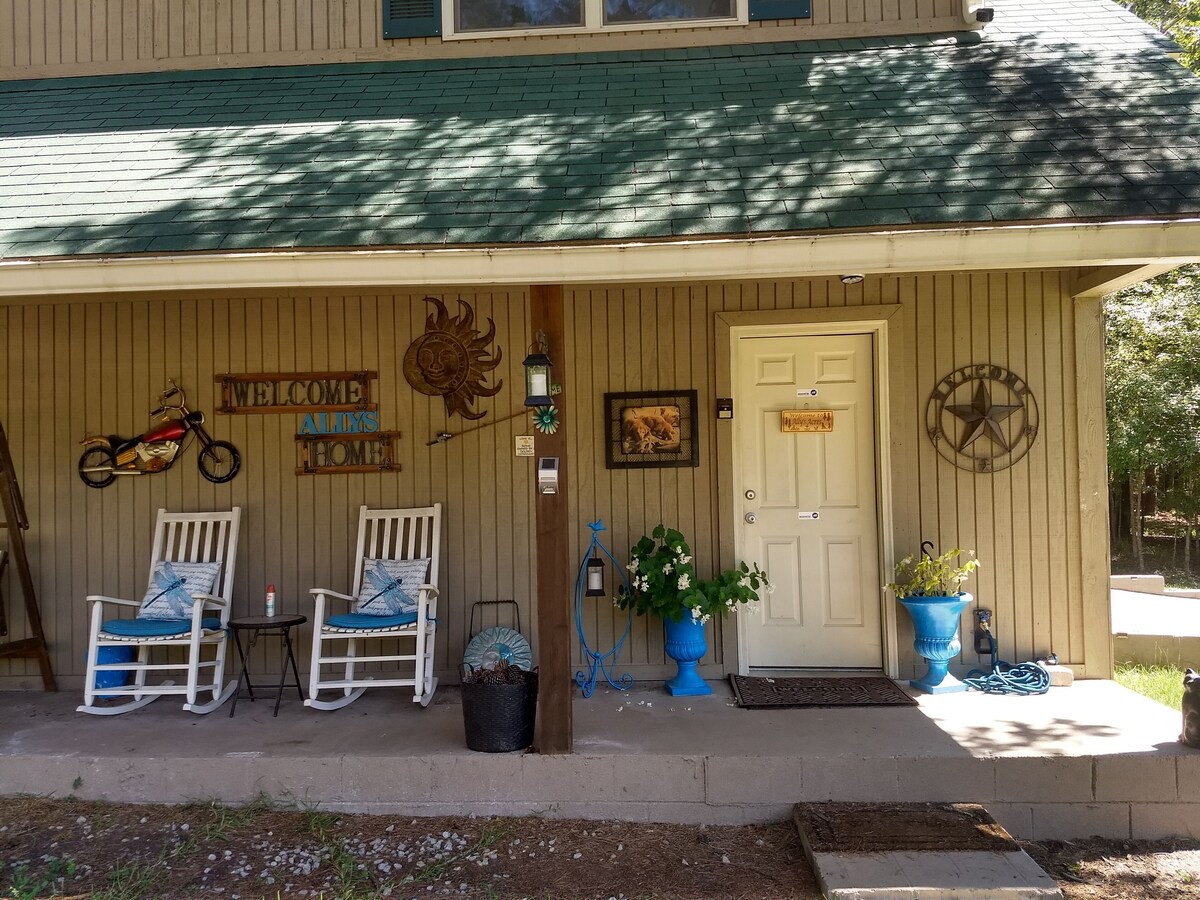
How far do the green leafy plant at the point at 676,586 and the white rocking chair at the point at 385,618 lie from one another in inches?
40.3

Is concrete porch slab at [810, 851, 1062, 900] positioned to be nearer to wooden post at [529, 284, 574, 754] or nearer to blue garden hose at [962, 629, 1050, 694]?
wooden post at [529, 284, 574, 754]

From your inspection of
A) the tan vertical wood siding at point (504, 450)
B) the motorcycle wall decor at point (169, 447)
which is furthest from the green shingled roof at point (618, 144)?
the motorcycle wall decor at point (169, 447)

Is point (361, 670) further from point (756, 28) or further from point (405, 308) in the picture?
point (756, 28)

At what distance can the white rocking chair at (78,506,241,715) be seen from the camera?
3.98 m

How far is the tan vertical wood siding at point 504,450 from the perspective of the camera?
14.2 ft

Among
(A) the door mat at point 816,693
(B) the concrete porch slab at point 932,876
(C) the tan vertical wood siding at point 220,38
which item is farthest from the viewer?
(C) the tan vertical wood siding at point 220,38

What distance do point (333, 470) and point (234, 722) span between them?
4.53ft

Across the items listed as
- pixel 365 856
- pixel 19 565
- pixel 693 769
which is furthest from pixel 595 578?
pixel 19 565

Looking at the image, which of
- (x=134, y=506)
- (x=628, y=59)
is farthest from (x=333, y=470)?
(x=628, y=59)

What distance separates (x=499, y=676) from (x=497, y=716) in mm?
158

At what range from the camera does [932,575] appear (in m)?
4.15

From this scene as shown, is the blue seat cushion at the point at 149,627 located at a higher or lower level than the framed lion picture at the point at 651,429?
lower

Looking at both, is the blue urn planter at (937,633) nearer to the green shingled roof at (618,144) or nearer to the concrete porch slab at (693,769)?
the concrete porch slab at (693,769)

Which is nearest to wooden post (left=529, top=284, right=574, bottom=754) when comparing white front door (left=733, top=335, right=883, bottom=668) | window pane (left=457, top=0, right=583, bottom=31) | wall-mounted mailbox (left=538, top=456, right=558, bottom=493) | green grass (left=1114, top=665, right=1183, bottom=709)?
wall-mounted mailbox (left=538, top=456, right=558, bottom=493)
